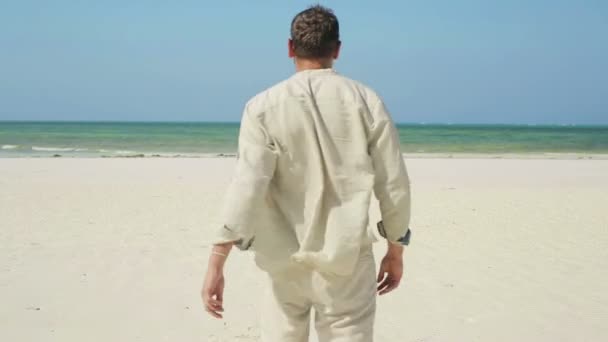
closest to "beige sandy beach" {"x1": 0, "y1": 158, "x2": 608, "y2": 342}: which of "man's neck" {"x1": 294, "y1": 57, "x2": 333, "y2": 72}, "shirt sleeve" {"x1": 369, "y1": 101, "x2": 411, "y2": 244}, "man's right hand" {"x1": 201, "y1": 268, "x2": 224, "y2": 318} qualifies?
"man's right hand" {"x1": 201, "y1": 268, "x2": 224, "y2": 318}

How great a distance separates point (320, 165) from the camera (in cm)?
210

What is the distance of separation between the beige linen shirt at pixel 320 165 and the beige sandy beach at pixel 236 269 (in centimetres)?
214

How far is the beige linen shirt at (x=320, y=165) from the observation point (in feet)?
6.86

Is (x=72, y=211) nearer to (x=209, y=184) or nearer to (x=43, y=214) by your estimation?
(x=43, y=214)

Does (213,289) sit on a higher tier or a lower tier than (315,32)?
lower

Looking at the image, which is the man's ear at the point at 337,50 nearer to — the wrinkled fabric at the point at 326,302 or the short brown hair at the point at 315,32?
the short brown hair at the point at 315,32

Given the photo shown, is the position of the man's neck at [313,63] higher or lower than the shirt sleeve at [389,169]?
higher

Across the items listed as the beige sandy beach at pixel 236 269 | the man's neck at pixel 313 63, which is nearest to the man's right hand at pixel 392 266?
the man's neck at pixel 313 63

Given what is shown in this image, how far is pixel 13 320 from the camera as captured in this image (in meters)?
4.34

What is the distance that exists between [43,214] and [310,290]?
741 centimetres

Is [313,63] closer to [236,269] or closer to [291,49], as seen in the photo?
[291,49]

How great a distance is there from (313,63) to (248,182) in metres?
0.45

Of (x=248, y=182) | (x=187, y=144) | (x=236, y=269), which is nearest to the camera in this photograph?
(x=248, y=182)

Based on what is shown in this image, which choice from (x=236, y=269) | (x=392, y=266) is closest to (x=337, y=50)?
(x=392, y=266)
